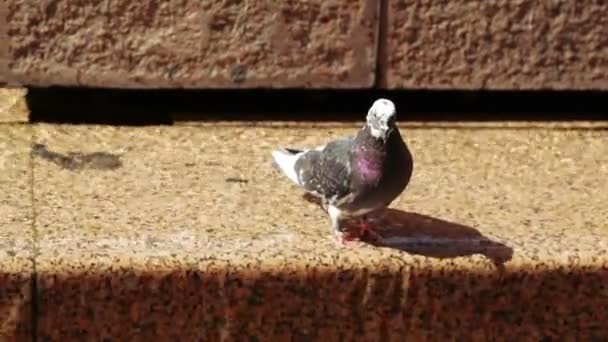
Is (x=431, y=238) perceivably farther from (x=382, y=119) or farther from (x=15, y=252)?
(x=15, y=252)

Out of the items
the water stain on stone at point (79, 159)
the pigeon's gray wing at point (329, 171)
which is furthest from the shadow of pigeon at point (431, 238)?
the water stain on stone at point (79, 159)

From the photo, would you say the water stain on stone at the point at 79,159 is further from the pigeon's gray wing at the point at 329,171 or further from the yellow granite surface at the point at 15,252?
the pigeon's gray wing at the point at 329,171

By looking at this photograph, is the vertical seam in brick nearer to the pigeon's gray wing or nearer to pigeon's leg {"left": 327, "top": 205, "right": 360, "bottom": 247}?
the pigeon's gray wing

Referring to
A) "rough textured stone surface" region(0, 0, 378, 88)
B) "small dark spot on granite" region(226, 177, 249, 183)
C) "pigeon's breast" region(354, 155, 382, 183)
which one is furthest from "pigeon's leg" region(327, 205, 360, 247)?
"rough textured stone surface" region(0, 0, 378, 88)

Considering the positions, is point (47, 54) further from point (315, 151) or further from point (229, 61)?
point (315, 151)

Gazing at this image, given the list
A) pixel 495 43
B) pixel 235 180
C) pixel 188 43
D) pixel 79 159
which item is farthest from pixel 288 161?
pixel 495 43
